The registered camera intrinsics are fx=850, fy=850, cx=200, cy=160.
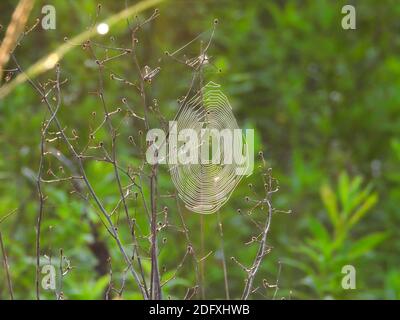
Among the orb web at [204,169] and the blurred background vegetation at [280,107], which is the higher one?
the blurred background vegetation at [280,107]

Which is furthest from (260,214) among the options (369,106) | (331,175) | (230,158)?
(230,158)

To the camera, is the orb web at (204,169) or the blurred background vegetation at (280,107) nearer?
the orb web at (204,169)

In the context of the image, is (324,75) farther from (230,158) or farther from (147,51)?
(230,158)

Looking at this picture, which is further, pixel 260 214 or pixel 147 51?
pixel 147 51

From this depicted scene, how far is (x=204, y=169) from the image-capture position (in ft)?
4.80

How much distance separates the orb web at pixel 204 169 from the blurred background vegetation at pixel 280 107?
1166 millimetres

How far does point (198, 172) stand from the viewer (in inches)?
57.0

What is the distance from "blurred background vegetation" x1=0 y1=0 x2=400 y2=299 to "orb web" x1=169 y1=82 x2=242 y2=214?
3.83 feet

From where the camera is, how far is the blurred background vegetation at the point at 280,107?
9.34 ft

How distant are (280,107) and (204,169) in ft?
6.34
